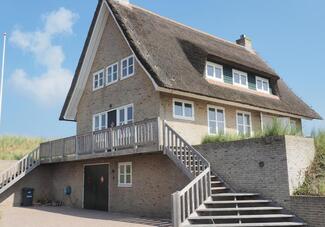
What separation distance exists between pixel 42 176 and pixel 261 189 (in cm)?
1759

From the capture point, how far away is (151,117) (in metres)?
17.8

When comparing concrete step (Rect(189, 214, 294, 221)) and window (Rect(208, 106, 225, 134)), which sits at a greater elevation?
window (Rect(208, 106, 225, 134))

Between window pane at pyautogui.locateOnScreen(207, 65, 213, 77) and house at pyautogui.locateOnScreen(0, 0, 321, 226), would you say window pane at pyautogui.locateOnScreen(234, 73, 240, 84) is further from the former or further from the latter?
window pane at pyautogui.locateOnScreen(207, 65, 213, 77)

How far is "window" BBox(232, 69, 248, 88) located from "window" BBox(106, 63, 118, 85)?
7381 mm

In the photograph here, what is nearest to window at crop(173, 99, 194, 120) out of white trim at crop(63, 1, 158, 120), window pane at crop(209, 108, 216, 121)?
window pane at crop(209, 108, 216, 121)

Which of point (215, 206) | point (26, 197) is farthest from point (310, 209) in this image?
point (26, 197)

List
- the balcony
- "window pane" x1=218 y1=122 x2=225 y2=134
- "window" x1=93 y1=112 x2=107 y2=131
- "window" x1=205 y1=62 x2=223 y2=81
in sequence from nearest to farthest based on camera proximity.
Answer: the balcony, "window pane" x1=218 y1=122 x2=225 y2=134, "window" x1=205 y1=62 x2=223 y2=81, "window" x1=93 y1=112 x2=107 y2=131

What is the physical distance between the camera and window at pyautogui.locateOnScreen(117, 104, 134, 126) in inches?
770

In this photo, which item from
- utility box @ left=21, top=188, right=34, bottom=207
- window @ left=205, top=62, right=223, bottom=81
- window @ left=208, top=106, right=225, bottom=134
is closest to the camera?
window @ left=208, top=106, right=225, bottom=134

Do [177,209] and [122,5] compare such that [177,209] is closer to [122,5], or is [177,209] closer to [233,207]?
[233,207]

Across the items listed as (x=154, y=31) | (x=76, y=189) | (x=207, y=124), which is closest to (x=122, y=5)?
(x=154, y=31)

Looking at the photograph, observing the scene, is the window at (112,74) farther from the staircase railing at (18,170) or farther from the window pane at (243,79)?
the window pane at (243,79)

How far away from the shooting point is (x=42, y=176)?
996 inches

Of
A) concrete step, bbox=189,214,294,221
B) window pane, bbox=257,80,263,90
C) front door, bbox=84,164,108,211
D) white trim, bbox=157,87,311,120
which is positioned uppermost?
window pane, bbox=257,80,263,90
